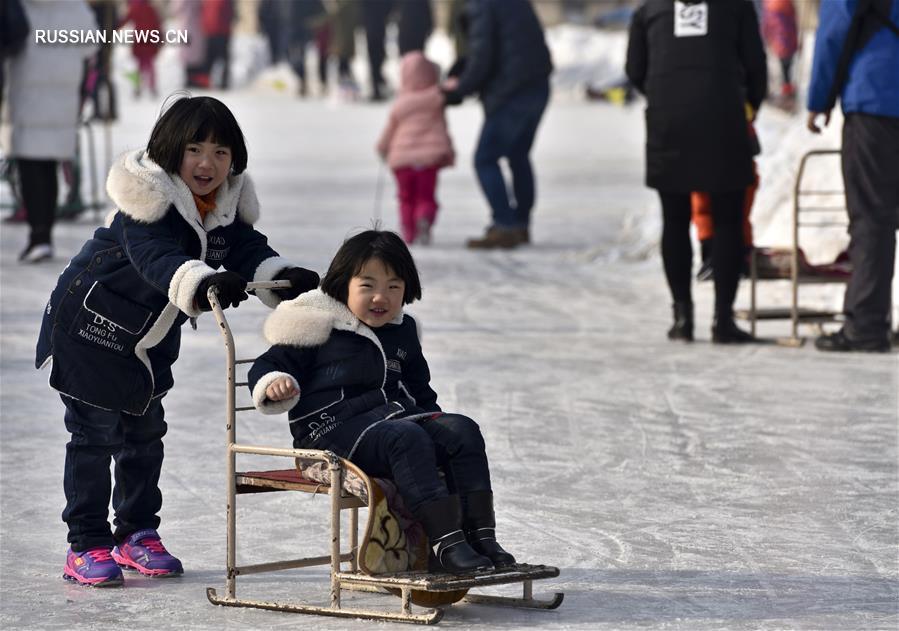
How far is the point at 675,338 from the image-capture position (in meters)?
8.55

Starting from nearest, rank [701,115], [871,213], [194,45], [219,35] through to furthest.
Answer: [871,213]
[701,115]
[194,45]
[219,35]

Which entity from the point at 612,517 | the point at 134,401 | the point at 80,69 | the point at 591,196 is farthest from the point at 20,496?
the point at 591,196

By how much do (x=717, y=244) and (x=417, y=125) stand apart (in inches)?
159

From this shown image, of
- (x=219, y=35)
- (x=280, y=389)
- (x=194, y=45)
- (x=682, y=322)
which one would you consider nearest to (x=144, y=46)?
(x=194, y=45)

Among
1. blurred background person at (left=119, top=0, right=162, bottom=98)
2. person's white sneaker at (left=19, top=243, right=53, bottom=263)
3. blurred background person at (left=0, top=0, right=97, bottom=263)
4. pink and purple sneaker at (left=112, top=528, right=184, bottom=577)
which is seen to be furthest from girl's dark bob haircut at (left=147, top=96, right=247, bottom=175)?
blurred background person at (left=119, top=0, right=162, bottom=98)

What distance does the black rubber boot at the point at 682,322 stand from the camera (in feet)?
27.8

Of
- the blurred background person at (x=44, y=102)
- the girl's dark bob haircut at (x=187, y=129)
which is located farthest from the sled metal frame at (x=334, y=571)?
Result: the blurred background person at (x=44, y=102)

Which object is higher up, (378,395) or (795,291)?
(378,395)

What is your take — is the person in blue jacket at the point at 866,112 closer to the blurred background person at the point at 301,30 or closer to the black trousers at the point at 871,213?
the black trousers at the point at 871,213

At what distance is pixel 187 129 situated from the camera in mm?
4297

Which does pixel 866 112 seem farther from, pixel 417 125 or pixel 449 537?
pixel 417 125

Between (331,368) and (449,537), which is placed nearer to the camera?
(449,537)

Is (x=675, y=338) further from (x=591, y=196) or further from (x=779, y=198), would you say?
(x=591, y=196)

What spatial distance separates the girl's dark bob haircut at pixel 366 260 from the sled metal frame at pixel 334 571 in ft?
0.44
